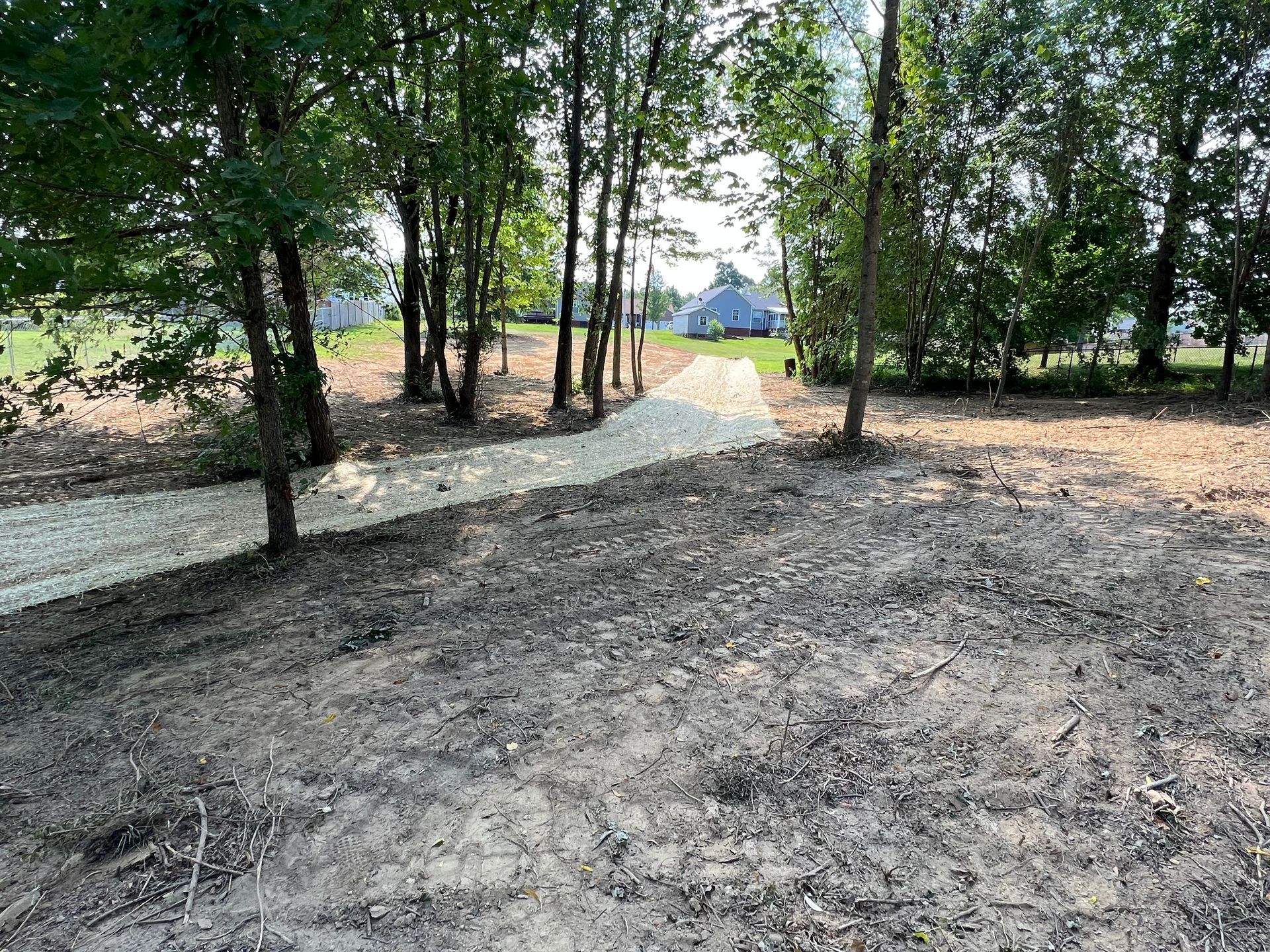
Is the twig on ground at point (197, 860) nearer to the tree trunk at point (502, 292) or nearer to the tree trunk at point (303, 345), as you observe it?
the tree trunk at point (303, 345)

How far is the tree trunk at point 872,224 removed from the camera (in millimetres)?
7141

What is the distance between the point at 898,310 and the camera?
57.9 feet

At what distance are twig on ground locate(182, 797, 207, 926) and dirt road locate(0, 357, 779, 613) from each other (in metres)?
3.13

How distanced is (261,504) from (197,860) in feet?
17.0

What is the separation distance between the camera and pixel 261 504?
6438mm

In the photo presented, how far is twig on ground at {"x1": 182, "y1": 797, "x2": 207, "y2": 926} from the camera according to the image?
6.03ft

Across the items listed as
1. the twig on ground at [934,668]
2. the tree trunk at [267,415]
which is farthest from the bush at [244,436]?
the twig on ground at [934,668]

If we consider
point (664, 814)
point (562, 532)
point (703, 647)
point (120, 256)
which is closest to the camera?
point (664, 814)

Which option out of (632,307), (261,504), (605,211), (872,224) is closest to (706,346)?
(632,307)

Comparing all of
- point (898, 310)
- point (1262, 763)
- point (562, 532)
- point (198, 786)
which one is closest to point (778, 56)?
point (562, 532)

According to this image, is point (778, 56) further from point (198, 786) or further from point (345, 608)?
point (198, 786)

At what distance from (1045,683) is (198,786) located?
3556 millimetres

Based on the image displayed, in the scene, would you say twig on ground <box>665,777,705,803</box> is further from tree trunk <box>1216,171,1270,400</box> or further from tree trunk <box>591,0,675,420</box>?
tree trunk <box>1216,171,1270,400</box>

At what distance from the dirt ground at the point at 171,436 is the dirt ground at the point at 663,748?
10.2ft
